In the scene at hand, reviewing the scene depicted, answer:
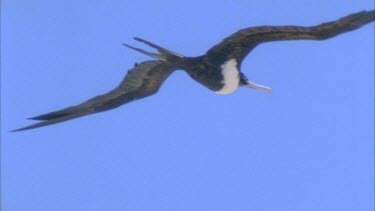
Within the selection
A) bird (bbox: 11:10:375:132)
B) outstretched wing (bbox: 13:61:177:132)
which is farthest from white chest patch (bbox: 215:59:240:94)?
outstretched wing (bbox: 13:61:177:132)

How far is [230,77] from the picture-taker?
3.99 m

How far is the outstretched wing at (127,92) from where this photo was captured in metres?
3.55

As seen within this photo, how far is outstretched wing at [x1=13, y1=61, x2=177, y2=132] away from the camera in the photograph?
11.6 feet

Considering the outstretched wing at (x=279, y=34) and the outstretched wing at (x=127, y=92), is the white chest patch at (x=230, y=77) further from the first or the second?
the outstretched wing at (x=127, y=92)

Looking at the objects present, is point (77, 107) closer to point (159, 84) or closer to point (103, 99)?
point (103, 99)

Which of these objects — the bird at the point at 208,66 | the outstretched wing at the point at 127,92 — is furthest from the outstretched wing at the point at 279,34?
the outstretched wing at the point at 127,92

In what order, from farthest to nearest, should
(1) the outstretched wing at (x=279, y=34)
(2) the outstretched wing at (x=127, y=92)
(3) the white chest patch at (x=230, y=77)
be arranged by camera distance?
(3) the white chest patch at (x=230, y=77) < (2) the outstretched wing at (x=127, y=92) < (1) the outstretched wing at (x=279, y=34)

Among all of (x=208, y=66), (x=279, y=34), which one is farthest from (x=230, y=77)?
(x=279, y=34)

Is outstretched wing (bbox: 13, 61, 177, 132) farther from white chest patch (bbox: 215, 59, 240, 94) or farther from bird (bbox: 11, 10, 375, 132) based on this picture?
white chest patch (bbox: 215, 59, 240, 94)

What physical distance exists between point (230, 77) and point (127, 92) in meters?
0.51

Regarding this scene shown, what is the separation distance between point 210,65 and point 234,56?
0.38ft

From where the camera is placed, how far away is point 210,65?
3.89 m

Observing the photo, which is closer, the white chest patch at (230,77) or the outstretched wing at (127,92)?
the outstretched wing at (127,92)

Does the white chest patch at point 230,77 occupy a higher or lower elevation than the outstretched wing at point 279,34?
lower
